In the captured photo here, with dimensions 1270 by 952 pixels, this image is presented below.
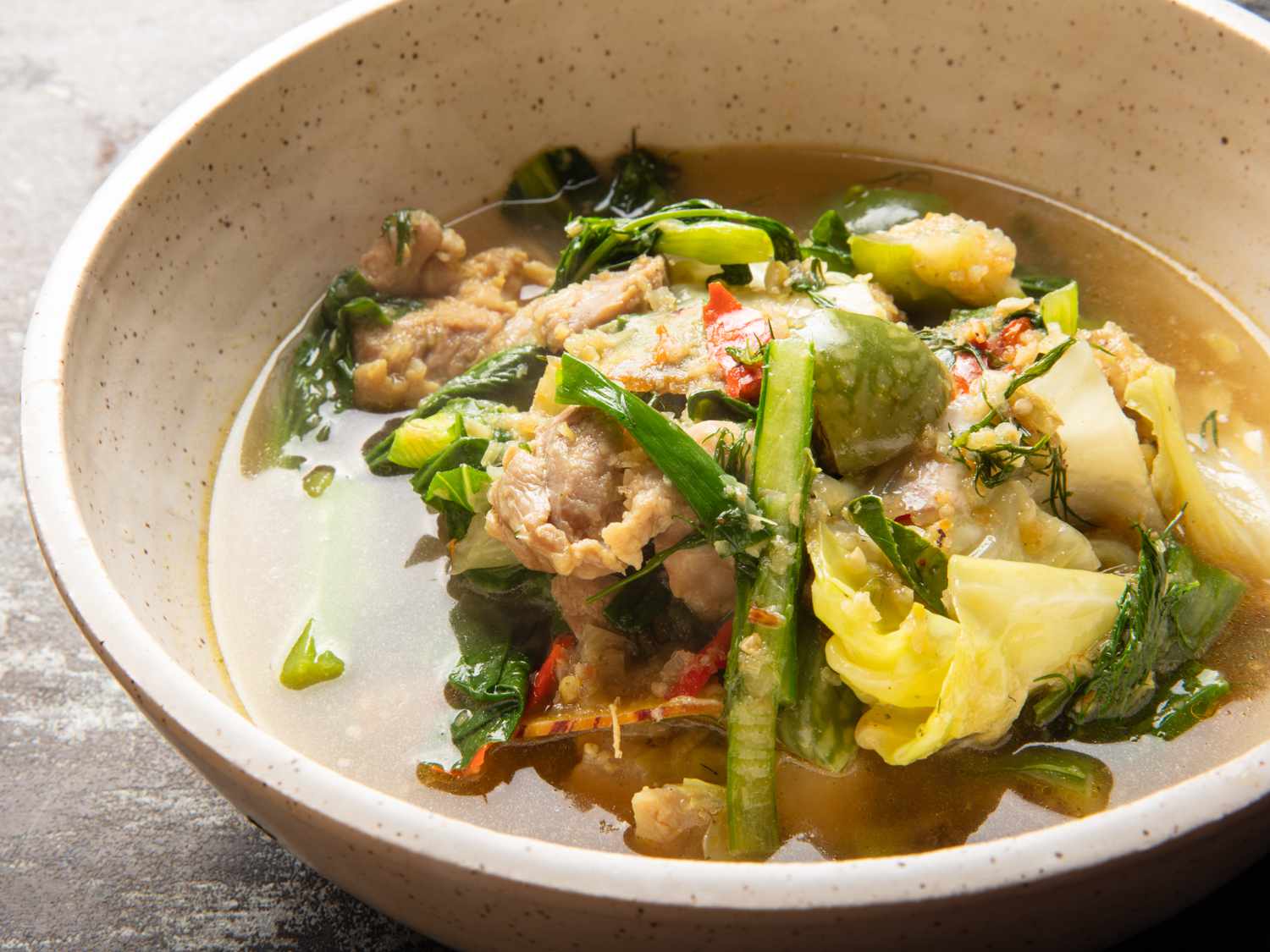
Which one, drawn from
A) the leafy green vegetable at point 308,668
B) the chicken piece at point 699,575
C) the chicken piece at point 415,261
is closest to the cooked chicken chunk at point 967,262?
the chicken piece at point 699,575

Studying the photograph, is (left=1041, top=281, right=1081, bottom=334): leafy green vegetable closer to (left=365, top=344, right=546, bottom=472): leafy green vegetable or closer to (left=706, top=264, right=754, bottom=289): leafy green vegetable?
(left=706, top=264, right=754, bottom=289): leafy green vegetable

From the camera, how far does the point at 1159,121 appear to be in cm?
338

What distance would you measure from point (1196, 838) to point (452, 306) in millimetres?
2110

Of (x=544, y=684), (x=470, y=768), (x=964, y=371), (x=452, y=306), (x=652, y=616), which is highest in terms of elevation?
(x=964, y=371)

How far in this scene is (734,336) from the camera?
2697mm

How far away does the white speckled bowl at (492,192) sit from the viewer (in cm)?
172

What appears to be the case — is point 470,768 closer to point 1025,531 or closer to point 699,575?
point 699,575

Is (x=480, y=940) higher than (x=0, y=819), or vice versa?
(x=480, y=940)

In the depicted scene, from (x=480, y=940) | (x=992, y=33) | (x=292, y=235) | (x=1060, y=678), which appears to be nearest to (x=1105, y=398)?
(x=1060, y=678)

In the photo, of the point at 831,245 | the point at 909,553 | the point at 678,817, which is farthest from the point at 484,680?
the point at 831,245

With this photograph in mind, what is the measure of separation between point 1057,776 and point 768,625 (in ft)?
2.09

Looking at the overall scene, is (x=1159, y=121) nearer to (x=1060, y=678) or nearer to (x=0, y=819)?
(x=1060, y=678)

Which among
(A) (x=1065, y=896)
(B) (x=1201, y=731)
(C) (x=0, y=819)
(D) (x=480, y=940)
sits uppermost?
(A) (x=1065, y=896)

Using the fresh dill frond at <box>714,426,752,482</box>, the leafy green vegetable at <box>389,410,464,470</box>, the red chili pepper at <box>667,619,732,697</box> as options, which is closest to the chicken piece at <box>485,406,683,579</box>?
the fresh dill frond at <box>714,426,752,482</box>
